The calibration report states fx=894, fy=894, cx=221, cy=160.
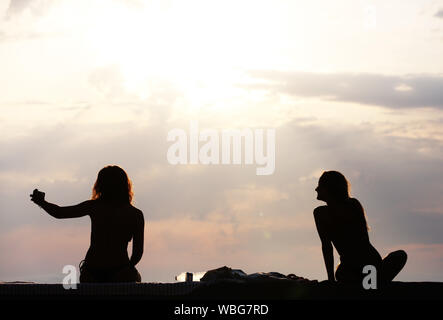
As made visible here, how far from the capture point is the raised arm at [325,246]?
10.3m

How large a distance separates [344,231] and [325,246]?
303 mm

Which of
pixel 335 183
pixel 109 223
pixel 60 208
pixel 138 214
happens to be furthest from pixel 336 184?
pixel 60 208

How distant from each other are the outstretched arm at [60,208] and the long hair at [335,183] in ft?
9.05

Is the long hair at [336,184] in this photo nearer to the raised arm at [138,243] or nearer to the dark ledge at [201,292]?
the dark ledge at [201,292]

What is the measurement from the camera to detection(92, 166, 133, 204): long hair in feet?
33.3

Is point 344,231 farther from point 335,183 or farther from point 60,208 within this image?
point 60,208

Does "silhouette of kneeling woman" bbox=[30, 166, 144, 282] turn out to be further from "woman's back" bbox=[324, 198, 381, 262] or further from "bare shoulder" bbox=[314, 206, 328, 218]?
"woman's back" bbox=[324, 198, 381, 262]

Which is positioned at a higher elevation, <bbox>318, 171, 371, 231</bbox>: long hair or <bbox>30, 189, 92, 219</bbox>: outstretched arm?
<bbox>318, 171, 371, 231</bbox>: long hair

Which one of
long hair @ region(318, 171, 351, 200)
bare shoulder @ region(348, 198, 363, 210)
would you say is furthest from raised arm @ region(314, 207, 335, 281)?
bare shoulder @ region(348, 198, 363, 210)

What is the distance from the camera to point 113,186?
10211 millimetres
